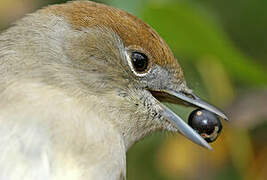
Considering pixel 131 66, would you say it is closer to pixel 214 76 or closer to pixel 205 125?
pixel 205 125

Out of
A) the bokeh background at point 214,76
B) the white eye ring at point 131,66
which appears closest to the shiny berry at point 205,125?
the bokeh background at point 214,76

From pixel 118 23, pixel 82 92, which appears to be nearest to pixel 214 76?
pixel 118 23

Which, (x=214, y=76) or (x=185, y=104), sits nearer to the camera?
(x=185, y=104)

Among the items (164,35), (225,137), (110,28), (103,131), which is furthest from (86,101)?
(225,137)

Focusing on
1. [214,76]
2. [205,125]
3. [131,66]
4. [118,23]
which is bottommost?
[205,125]

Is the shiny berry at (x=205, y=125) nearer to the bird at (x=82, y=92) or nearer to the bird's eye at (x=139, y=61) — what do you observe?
the bird at (x=82, y=92)

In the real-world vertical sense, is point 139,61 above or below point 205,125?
above

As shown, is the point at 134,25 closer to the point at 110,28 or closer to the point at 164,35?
the point at 110,28
